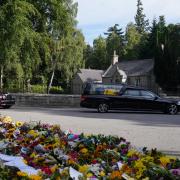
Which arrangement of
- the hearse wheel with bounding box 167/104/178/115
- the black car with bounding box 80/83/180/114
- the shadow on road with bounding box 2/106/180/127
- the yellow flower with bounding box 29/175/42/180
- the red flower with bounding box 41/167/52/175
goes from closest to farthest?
1. the yellow flower with bounding box 29/175/42/180
2. the red flower with bounding box 41/167/52/175
3. the shadow on road with bounding box 2/106/180/127
4. the black car with bounding box 80/83/180/114
5. the hearse wheel with bounding box 167/104/178/115

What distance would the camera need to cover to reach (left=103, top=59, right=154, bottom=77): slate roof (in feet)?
268

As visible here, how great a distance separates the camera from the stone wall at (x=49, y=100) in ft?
117

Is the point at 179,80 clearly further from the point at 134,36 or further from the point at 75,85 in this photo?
the point at 134,36

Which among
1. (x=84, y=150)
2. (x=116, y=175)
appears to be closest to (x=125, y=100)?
(x=84, y=150)

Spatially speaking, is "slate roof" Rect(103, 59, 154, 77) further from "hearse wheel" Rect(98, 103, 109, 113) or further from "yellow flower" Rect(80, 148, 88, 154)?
"yellow flower" Rect(80, 148, 88, 154)

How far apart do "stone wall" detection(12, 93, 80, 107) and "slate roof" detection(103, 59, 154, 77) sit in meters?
43.9

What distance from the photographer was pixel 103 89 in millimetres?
28391

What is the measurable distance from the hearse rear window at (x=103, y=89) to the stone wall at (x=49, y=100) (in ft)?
22.8

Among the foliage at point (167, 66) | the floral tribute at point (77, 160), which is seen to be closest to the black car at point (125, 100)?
the floral tribute at point (77, 160)

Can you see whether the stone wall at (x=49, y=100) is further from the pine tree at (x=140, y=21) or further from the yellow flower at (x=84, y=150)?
the pine tree at (x=140, y=21)

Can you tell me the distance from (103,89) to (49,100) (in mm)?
9237

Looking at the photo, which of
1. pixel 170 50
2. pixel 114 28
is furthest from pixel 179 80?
pixel 114 28

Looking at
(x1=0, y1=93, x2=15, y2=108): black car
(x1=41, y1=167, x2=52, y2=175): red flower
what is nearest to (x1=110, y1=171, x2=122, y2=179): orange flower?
(x1=41, y1=167, x2=52, y2=175): red flower

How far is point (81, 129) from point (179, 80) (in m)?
50.8
